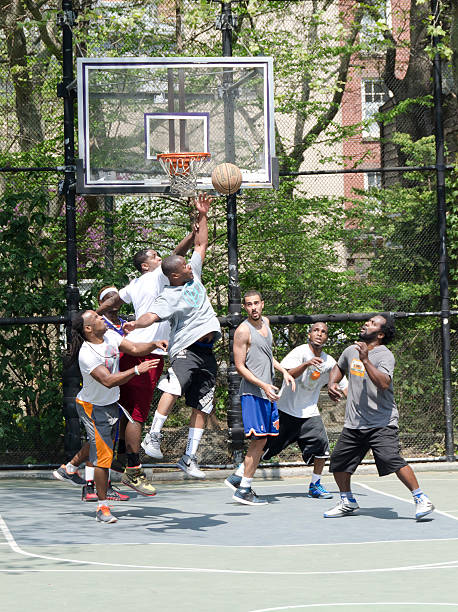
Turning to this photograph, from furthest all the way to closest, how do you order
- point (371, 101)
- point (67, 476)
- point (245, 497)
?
point (371, 101)
point (67, 476)
point (245, 497)

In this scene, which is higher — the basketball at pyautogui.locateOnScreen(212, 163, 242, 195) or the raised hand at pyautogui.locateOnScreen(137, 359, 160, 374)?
the basketball at pyautogui.locateOnScreen(212, 163, 242, 195)

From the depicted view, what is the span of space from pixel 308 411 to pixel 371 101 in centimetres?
744

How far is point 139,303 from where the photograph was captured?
9.62 metres

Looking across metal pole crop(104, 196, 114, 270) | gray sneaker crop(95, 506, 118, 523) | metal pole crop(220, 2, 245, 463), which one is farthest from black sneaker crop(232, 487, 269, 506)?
metal pole crop(104, 196, 114, 270)

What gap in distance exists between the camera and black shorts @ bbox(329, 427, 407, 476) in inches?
336

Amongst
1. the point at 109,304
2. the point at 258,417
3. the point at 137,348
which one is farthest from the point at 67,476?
the point at 137,348

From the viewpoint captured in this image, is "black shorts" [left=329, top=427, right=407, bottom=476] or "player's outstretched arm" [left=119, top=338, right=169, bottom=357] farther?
"black shorts" [left=329, top=427, right=407, bottom=476]

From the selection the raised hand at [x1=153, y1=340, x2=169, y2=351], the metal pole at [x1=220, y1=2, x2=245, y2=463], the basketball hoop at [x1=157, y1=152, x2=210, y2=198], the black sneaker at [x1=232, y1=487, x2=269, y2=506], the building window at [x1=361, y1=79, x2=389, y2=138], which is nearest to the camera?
the raised hand at [x1=153, y1=340, x2=169, y2=351]

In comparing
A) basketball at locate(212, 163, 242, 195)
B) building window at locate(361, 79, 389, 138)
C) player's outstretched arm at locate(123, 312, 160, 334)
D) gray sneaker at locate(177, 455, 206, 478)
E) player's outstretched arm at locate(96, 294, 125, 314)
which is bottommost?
gray sneaker at locate(177, 455, 206, 478)

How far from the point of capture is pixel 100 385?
8492 mm

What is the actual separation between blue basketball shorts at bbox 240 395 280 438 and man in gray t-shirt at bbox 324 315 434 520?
840 millimetres

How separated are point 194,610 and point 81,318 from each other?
339cm

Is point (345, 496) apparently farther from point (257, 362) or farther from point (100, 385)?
point (100, 385)

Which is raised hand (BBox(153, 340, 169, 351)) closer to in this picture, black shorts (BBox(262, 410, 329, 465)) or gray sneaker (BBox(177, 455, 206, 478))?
gray sneaker (BBox(177, 455, 206, 478))
